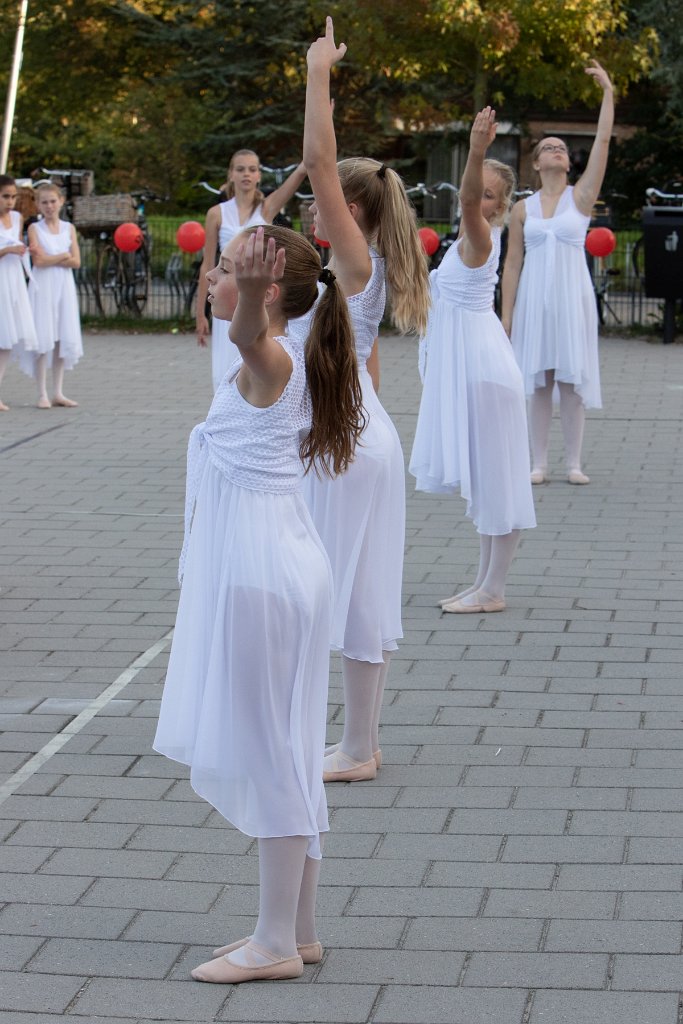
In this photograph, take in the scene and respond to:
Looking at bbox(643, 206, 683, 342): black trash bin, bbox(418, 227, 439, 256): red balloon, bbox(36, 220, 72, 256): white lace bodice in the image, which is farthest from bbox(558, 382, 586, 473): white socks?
bbox(418, 227, 439, 256): red balloon

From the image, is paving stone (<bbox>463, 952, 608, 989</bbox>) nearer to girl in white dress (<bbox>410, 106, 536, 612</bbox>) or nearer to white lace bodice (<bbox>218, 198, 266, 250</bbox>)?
girl in white dress (<bbox>410, 106, 536, 612</bbox>)

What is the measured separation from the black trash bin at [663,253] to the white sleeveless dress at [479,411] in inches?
434

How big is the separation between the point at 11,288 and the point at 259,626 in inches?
421

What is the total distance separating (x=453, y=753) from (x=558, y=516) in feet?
13.1

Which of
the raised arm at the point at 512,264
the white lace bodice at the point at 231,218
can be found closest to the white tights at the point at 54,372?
the white lace bodice at the point at 231,218

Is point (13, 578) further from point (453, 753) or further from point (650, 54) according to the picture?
point (650, 54)

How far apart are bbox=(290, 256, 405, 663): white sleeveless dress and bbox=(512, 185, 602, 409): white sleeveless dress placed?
5196 millimetres

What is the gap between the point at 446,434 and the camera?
6.86 m

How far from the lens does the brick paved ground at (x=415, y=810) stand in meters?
3.64

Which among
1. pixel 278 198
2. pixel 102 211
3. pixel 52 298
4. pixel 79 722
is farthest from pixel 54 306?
pixel 79 722

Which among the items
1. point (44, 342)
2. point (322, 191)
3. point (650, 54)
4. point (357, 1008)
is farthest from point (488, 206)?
point (650, 54)

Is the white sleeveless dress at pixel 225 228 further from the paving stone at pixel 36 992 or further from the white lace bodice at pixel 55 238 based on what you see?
the paving stone at pixel 36 992

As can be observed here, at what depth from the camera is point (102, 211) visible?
70.2ft

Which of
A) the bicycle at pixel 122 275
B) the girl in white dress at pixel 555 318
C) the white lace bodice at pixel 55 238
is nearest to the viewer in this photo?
the girl in white dress at pixel 555 318
